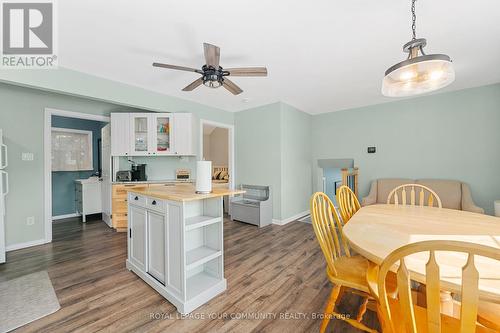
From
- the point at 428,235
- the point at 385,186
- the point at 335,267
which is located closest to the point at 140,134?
the point at 335,267

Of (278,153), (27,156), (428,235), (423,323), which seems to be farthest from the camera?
(278,153)

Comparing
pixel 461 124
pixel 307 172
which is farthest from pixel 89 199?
pixel 461 124

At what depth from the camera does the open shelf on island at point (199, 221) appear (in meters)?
1.61

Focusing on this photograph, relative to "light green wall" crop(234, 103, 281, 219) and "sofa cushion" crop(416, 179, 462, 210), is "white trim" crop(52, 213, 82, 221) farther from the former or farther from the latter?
"sofa cushion" crop(416, 179, 462, 210)

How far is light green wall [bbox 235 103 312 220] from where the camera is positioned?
395 cm

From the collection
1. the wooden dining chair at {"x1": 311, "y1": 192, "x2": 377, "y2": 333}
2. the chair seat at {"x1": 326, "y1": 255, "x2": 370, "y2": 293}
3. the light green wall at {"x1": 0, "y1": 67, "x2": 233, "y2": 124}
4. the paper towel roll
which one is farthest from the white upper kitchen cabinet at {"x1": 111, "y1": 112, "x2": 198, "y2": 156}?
the chair seat at {"x1": 326, "y1": 255, "x2": 370, "y2": 293}

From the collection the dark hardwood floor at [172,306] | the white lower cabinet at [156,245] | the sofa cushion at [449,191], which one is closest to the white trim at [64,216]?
the dark hardwood floor at [172,306]

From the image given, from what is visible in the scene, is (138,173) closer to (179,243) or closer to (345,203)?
(179,243)

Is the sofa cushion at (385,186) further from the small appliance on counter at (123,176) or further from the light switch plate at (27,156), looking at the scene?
the light switch plate at (27,156)

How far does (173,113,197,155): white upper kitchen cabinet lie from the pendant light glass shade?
3.03m

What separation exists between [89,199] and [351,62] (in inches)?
208

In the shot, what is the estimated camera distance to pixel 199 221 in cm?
171

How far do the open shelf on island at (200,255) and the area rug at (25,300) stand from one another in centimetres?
109

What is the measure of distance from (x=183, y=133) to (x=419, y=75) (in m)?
3.33
